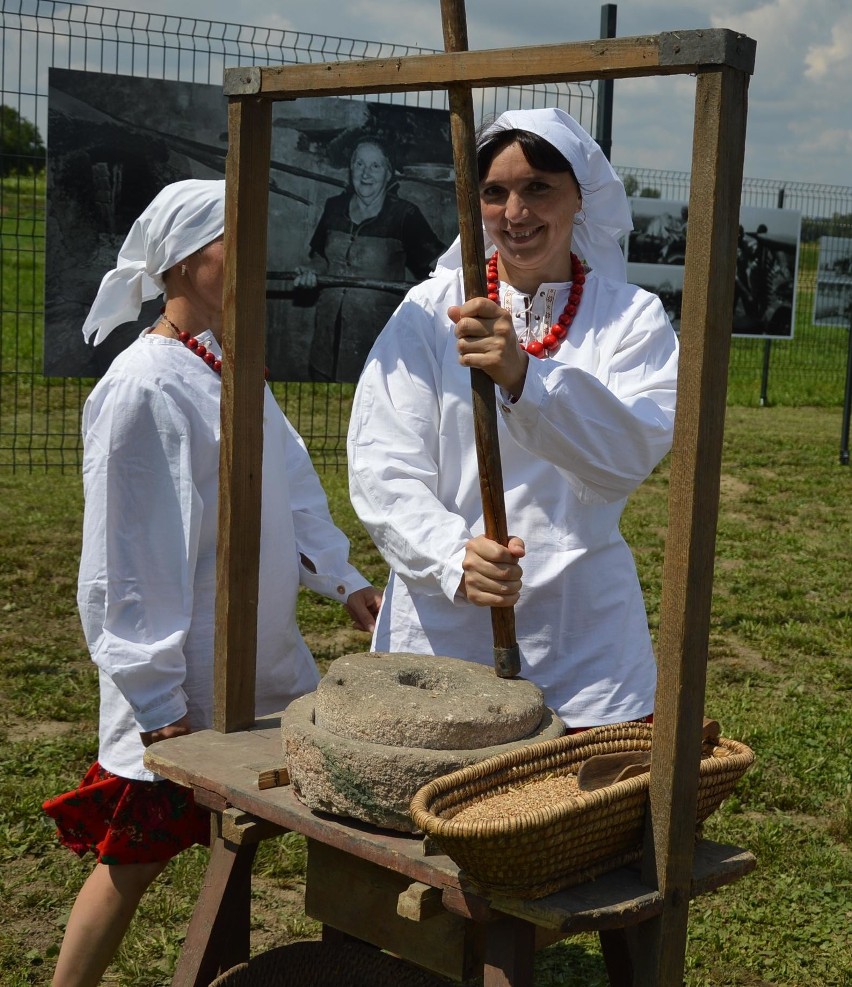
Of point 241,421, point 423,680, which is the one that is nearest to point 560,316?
point 241,421

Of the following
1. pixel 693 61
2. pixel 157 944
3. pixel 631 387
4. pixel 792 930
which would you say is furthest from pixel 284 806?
pixel 792 930

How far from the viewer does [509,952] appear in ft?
5.70

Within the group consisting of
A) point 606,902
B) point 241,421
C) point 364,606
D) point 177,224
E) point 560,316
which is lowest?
point 606,902

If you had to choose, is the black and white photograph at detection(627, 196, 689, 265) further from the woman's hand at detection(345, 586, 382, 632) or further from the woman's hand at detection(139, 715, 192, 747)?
the woman's hand at detection(139, 715, 192, 747)

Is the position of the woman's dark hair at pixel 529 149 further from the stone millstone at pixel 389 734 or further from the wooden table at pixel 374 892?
the wooden table at pixel 374 892

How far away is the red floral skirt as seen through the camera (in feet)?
8.19

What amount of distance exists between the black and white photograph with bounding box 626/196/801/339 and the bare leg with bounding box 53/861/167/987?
9735 mm

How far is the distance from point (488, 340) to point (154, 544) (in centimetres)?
87

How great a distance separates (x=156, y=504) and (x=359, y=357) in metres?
6.24

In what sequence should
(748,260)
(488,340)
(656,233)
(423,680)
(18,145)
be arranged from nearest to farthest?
(488,340)
(423,680)
(18,145)
(656,233)
(748,260)

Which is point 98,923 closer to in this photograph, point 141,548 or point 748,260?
point 141,548

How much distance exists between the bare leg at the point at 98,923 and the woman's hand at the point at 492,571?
94cm

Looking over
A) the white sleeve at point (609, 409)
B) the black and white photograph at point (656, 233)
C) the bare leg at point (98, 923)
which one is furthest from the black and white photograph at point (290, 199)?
the white sleeve at point (609, 409)

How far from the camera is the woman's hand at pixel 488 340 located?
197cm
